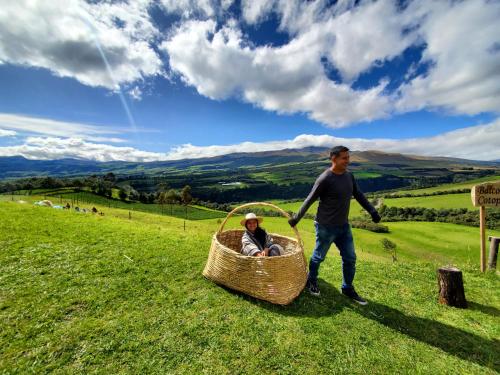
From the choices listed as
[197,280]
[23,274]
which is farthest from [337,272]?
[23,274]

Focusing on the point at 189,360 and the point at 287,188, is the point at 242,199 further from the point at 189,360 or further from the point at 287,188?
the point at 189,360

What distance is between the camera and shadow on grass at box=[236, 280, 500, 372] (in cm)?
443

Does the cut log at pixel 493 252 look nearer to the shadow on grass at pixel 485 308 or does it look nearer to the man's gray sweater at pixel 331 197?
the shadow on grass at pixel 485 308

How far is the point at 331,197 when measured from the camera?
18.0ft

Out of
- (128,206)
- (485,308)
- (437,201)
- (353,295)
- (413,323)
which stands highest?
(353,295)

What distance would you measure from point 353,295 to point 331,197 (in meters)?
2.44

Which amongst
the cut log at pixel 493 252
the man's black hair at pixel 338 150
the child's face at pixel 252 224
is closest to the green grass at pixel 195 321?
the cut log at pixel 493 252

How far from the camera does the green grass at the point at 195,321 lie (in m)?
3.73

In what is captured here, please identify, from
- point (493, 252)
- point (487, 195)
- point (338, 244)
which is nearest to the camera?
point (338, 244)

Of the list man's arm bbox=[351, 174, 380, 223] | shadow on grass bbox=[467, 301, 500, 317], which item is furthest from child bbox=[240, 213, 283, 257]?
shadow on grass bbox=[467, 301, 500, 317]

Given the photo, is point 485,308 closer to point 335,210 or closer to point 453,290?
point 453,290

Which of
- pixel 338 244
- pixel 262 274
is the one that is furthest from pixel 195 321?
pixel 338 244

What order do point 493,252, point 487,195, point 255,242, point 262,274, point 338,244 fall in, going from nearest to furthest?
point 262,274, point 338,244, point 255,242, point 487,195, point 493,252

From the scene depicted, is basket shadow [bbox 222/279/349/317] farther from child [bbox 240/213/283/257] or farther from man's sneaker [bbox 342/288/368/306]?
child [bbox 240/213/283/257]
